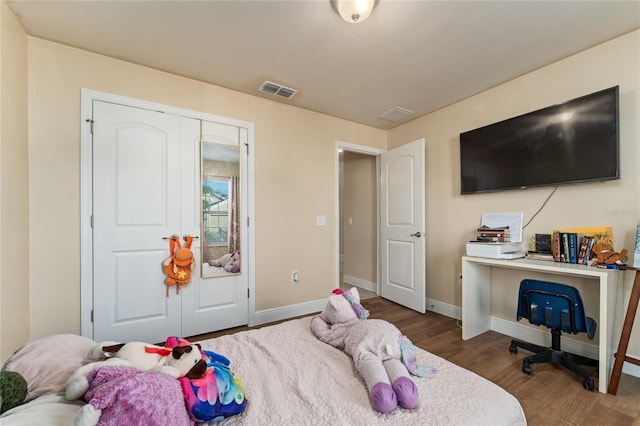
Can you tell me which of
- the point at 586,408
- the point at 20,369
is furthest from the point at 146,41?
the point at 586,408

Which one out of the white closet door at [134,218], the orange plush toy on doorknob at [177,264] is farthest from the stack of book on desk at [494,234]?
the white closet door at [134,218]

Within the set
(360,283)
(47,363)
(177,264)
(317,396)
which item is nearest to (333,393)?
(317,396)

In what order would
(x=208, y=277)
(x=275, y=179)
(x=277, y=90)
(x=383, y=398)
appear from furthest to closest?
1. (x=275, y=179)
2. (x=277, y=90)
3. (x=208, y=277)
4. (x=383, y=398)

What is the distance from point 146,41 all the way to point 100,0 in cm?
37

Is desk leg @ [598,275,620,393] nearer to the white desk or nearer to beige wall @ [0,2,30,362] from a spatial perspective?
the white desk

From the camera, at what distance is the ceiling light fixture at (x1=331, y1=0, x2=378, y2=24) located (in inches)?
62.7

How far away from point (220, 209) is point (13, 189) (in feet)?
4.53

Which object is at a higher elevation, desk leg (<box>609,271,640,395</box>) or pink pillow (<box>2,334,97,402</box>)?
pink pillow (<box>2,334,97,402</box>)

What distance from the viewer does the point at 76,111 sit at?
2098mm

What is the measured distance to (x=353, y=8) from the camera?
161cm

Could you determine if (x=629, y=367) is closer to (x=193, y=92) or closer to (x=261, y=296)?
(x=261, y=296)

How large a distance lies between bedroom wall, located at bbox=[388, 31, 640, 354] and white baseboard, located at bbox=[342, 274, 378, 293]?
3.08ft

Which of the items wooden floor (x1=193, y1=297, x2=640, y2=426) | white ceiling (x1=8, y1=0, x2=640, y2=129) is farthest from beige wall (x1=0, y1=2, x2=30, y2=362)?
wooden floor (x1=193, y1=297, x2=640, y2=426)

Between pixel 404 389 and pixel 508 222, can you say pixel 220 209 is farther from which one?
pixel 508 222
